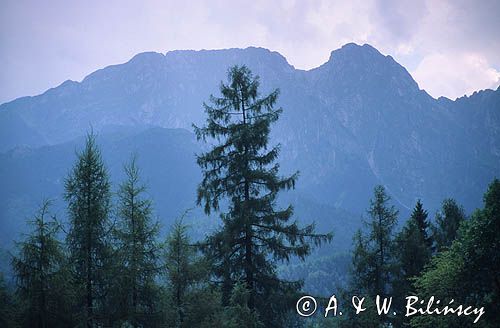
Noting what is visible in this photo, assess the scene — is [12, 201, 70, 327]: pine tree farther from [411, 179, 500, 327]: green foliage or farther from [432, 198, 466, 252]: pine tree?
[432, 198, 466, 252]: pine tree

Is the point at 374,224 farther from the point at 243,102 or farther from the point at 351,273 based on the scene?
the point at 243,102

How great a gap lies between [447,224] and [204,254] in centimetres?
3205

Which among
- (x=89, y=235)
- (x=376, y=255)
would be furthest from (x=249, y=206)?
(x=376, y=255)

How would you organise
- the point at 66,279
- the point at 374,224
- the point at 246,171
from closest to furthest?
the point at 66,279
the point at 246,171
the point at 374,224

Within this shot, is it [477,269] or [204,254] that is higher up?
[204,254]

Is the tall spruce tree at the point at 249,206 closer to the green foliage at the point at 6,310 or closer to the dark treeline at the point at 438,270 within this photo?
the dark treeline at the point at 438,270

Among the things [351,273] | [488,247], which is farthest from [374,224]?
[488,247]

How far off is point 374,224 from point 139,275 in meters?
14.1

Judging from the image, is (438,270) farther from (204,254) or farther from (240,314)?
(204,254)

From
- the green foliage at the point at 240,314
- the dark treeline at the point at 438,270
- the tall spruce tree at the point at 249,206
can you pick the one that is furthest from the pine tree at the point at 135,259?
the dark treeline at the point at 438,270

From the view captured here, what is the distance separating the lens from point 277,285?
50.8 ft

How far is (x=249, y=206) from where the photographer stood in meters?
15.2

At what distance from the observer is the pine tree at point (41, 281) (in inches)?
486

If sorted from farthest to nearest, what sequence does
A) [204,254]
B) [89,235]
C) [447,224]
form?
[447,224]
[204,254]
[89,235]
